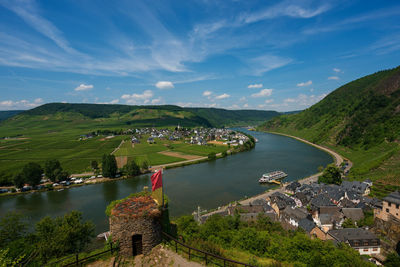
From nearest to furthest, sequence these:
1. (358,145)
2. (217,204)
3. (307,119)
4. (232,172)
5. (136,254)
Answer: (136,254) → (217,204) → (232,172) → (358,145) → (307,119)

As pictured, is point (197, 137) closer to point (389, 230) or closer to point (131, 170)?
point (131, 170)

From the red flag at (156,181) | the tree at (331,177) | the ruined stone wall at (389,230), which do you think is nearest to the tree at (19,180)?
the red flag at (156,181)

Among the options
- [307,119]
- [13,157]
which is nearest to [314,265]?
[13,157]

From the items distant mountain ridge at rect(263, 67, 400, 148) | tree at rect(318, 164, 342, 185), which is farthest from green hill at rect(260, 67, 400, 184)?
tree at rect(318, 164, 342, 185)

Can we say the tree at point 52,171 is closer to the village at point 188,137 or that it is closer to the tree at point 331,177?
the village at point 188,137

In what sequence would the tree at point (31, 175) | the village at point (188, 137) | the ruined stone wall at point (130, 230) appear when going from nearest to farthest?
the ruined stone wall at point (130, 230) → the tree at point (31, 175) → the village at point (188, 137)

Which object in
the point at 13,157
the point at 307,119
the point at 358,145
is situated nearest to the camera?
the point at 13,157

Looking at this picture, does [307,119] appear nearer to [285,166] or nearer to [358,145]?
[358,145]

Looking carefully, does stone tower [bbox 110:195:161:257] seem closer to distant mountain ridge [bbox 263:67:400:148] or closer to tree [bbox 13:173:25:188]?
tree [bbox 13:173:25:188]
